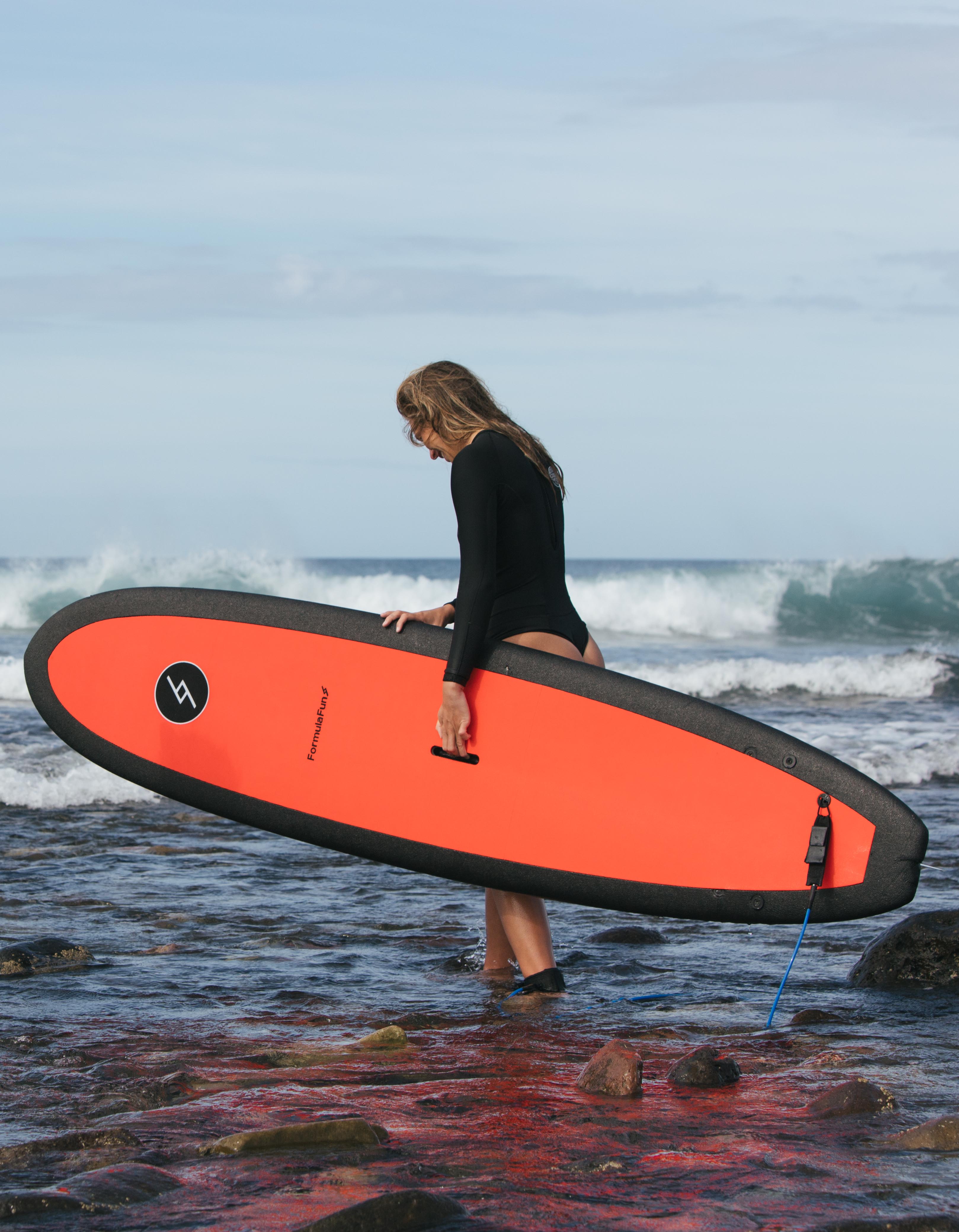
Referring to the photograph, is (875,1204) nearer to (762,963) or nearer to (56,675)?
(762,963)

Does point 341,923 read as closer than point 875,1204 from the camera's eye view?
No

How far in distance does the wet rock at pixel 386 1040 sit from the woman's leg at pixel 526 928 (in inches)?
21.3

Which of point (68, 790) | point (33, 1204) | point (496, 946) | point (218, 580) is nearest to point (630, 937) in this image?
point (496, 946)

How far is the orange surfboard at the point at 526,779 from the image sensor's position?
3240 mm

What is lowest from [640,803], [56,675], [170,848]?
[170,848]

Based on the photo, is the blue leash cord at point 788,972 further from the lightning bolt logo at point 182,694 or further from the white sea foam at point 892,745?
the white sea foam at point 892,745

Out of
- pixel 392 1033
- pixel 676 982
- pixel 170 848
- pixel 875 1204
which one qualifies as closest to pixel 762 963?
pixel 676 982

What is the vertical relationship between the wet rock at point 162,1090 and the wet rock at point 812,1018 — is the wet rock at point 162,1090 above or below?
above

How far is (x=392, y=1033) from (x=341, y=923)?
134 cm

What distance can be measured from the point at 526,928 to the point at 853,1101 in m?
1.16

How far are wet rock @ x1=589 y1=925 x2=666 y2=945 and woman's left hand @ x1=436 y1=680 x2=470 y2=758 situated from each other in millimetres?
992

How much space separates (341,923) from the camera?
409cm

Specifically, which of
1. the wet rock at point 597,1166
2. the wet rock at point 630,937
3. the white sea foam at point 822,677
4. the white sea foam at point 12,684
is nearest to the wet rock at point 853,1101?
the wet rock at point 597,1166

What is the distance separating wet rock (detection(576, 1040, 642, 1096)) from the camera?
94.8 inches
